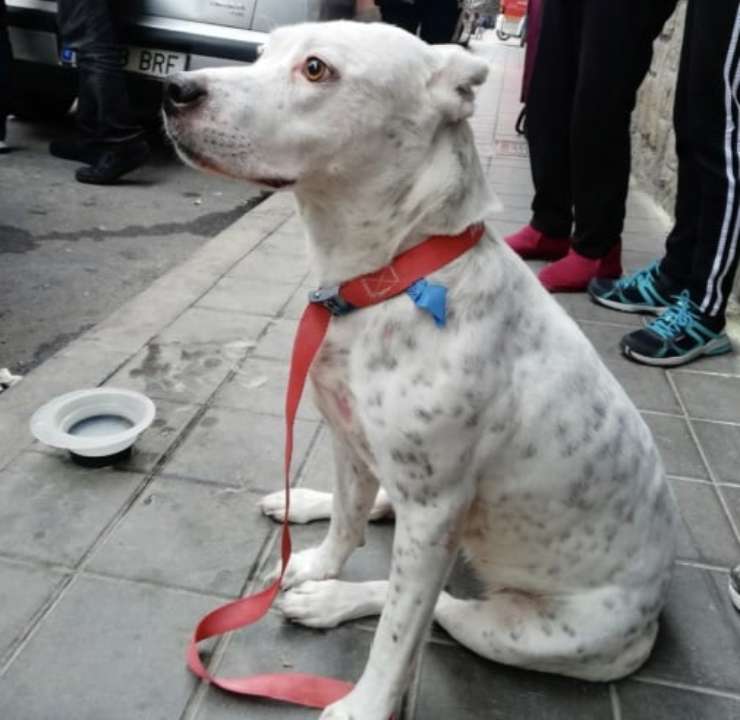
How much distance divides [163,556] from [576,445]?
108cm

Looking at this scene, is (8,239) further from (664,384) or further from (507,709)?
(507,709)

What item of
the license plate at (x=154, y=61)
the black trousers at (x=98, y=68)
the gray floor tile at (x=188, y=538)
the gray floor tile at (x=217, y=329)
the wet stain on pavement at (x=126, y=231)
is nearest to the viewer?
the gray floor tile at (x=188, y=538)

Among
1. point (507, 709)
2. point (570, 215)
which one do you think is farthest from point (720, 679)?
point (570, 215)

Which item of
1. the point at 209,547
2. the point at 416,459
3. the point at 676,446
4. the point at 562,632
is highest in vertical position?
the point at 416,459

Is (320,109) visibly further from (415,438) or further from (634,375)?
(634,375)

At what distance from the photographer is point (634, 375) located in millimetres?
3084

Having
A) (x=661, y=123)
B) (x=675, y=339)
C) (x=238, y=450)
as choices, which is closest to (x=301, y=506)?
(x=238, y=450)

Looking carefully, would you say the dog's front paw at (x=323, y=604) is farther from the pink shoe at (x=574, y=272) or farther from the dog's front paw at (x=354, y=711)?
the pink shoe at (x=574, y=272)

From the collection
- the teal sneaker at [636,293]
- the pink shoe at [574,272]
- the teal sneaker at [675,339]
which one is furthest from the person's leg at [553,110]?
the teal sneaker at [675,339]

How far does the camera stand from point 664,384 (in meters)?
3.03

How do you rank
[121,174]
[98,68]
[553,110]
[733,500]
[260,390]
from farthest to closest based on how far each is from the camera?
1. [121,174]
2. [98,68]
3. [553,110]
4. [260,390]
5. [733,500]

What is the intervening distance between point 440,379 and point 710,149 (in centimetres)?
211

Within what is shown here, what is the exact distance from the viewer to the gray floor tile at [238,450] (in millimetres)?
2295

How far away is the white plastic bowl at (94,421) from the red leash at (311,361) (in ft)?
2.36
